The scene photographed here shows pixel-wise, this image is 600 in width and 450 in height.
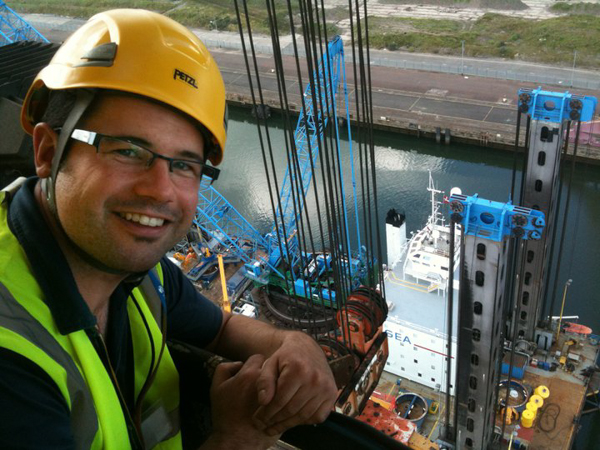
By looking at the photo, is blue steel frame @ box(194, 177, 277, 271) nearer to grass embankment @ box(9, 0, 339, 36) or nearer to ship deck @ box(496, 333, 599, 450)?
ship deck @ box(496, 333, 599, 450)

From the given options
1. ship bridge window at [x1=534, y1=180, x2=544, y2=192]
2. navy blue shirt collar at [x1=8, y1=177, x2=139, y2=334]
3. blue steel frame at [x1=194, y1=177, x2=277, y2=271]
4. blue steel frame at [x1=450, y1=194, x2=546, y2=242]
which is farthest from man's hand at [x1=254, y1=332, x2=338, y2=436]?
blue steel frame at [x1=194, y1=177, x2=277, y2=271]

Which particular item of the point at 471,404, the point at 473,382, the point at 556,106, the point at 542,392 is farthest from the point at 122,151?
the point at 542,392

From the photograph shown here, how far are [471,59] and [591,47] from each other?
5.47m

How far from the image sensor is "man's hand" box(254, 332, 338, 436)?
4.79ft

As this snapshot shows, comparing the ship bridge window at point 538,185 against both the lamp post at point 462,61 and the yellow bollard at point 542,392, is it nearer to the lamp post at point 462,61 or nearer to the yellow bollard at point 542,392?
the yellow bollard at point 542,392

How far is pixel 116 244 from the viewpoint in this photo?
136cm

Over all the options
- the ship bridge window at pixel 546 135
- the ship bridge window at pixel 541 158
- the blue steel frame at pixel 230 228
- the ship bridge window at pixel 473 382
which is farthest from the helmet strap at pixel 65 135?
the blue steel frame at pixel 230 228

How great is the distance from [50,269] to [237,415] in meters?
0.59

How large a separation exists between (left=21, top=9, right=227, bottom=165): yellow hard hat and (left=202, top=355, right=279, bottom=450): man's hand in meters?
0.65

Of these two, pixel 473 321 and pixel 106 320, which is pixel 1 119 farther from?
pixel 473 321

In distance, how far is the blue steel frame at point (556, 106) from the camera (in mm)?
9945

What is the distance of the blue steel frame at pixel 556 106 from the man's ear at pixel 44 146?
991 cm

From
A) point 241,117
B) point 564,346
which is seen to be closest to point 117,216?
point 564,346

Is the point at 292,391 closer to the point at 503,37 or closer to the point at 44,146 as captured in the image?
the point at 44,146
